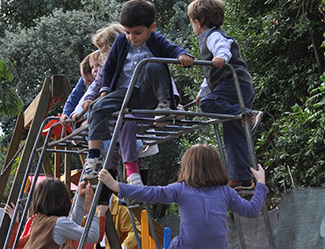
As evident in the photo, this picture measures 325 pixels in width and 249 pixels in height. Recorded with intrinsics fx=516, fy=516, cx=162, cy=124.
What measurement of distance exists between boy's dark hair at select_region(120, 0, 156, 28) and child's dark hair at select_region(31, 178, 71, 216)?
4.16ft

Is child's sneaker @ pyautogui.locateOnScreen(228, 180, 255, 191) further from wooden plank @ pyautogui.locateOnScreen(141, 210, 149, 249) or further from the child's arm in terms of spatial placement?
wooden plank @ pyautogui.locateOnScreen(141, 210, 149, 249)

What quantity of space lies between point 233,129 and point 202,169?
1.84 ft

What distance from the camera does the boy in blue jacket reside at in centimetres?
298

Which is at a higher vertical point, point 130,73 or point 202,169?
point 130,73

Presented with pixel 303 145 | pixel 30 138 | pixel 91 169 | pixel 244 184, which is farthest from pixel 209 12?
pixel 303 145

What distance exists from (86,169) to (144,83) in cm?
61

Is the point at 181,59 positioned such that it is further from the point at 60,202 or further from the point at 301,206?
the point at 301,206

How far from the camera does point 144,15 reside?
301 centimetres

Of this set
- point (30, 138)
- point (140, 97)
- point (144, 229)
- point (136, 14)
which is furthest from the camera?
point (30, 138)

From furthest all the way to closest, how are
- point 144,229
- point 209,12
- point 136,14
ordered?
1. point 144,229
2. point 209,12
3. point 136,14

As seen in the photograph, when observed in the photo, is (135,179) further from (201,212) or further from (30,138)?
(30,138)

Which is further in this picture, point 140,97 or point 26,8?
point 26,8

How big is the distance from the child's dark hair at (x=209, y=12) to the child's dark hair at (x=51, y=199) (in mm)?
1492

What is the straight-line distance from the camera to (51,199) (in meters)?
3.50
